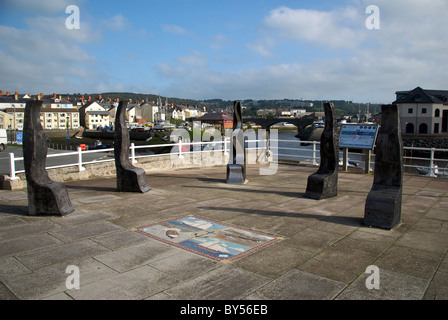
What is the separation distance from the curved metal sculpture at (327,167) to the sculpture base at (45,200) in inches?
239

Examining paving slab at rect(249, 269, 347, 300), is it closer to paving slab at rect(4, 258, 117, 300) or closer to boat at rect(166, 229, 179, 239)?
paving slab at rect(4, 258, 117, 300)

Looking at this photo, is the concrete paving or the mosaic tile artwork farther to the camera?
the mosaic tile artwork

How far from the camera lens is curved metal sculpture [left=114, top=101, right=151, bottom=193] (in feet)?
31.8

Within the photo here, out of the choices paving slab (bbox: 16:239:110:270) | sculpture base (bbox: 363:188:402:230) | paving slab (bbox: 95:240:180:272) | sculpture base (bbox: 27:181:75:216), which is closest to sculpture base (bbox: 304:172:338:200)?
sculpture base (bbox: 363:188:402:230)

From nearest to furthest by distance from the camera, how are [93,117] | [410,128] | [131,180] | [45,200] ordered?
[45,200], [131,180], [410,128], [93,117]

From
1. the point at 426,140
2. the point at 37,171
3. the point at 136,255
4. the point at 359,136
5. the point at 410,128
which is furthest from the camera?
the point at 410,128

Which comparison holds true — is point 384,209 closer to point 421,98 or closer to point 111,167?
point 111,167

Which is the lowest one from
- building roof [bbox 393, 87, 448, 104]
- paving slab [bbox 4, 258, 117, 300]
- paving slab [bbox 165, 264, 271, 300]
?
paving slab [bbox 165, 264, 271, 300]

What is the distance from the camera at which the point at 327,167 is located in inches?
368

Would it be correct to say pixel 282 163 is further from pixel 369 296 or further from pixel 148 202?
pixel 369 296

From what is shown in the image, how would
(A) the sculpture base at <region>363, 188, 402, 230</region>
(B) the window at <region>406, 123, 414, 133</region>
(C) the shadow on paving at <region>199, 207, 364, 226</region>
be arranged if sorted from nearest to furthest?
(A) the sculpture base at <region>363, 188, 402, 230</region>
(C) the shadow on paving at <region>199, 207, 364, 226</region>
(B) the window at <region>406, 123, 414, 133</region>

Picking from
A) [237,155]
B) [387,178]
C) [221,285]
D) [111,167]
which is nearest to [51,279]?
[221,285]

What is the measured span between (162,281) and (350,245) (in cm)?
320

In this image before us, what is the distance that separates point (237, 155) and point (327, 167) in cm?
328
